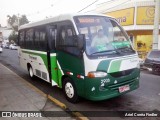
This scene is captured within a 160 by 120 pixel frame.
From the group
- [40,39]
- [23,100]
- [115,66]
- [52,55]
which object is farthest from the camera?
[40,39]

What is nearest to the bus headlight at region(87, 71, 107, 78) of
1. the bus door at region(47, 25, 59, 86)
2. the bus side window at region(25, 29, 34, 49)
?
the bus door at region(47, 25, 59, 86)

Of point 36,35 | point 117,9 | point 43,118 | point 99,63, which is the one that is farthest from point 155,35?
point 43,118

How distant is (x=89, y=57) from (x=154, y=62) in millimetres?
7341

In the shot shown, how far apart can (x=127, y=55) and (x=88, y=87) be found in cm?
155

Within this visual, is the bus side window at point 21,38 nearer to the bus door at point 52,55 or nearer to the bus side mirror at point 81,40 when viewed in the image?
the bus door at point 52,55

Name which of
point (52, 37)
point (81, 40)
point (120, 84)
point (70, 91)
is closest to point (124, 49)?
point (120, 84)

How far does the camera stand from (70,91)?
598 centimetres

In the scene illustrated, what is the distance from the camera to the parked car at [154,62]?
11.1 metres

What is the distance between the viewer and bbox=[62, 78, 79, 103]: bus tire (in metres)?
5.82

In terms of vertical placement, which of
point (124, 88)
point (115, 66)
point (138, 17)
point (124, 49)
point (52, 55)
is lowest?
point (124, 88)

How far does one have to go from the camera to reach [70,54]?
18.9 feet

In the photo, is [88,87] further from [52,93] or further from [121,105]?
[52,93]

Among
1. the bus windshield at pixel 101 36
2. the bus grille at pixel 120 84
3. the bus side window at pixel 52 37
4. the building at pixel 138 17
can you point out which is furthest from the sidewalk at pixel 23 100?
the building at pixel 138 17

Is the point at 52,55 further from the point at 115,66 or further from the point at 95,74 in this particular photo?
the point at 115,66
